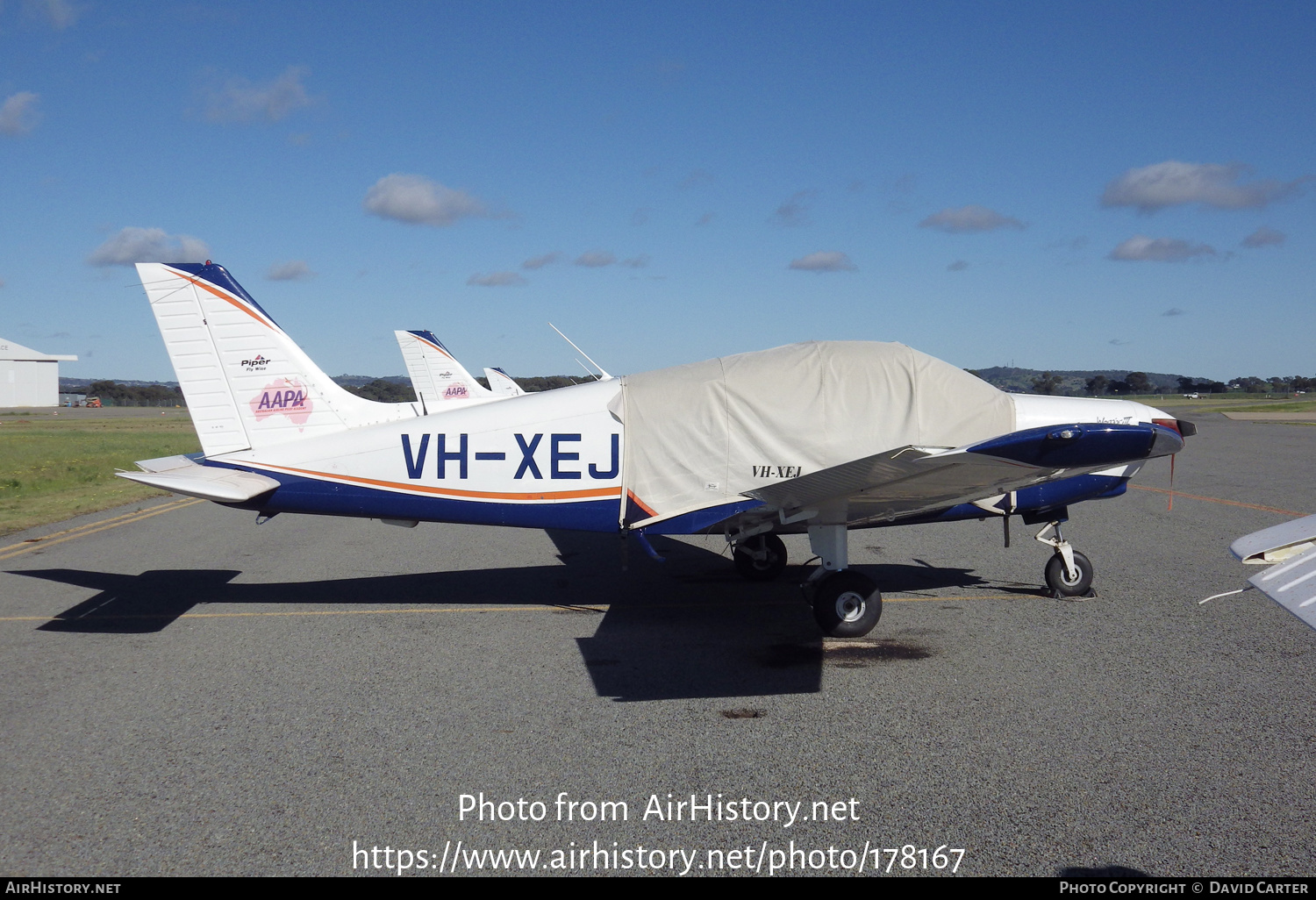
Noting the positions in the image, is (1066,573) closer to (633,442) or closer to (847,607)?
(847,607)

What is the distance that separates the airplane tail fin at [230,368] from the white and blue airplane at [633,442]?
16 mm

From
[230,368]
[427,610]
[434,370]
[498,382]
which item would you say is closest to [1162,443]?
[427,610]

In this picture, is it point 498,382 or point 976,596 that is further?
point 498,382

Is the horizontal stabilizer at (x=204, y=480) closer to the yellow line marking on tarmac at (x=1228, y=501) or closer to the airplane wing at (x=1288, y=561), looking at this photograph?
the airplane wing at (x=1288, y=561)

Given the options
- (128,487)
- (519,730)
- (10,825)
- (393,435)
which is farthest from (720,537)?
(128,487)

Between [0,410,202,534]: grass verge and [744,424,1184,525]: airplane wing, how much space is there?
796cm

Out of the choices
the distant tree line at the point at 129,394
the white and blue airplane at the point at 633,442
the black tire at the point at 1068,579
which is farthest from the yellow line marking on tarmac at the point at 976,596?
the distant tree line at the point at 129,394

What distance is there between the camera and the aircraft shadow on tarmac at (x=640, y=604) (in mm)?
6422

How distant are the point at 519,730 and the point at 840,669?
2.50 meters

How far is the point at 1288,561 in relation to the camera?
2586 millimetres

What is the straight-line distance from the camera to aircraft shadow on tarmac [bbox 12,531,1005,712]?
253 inches

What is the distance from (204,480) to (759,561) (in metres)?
5.49

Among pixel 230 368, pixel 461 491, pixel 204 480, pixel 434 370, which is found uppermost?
pixel 434 370

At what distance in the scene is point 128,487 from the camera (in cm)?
2022
